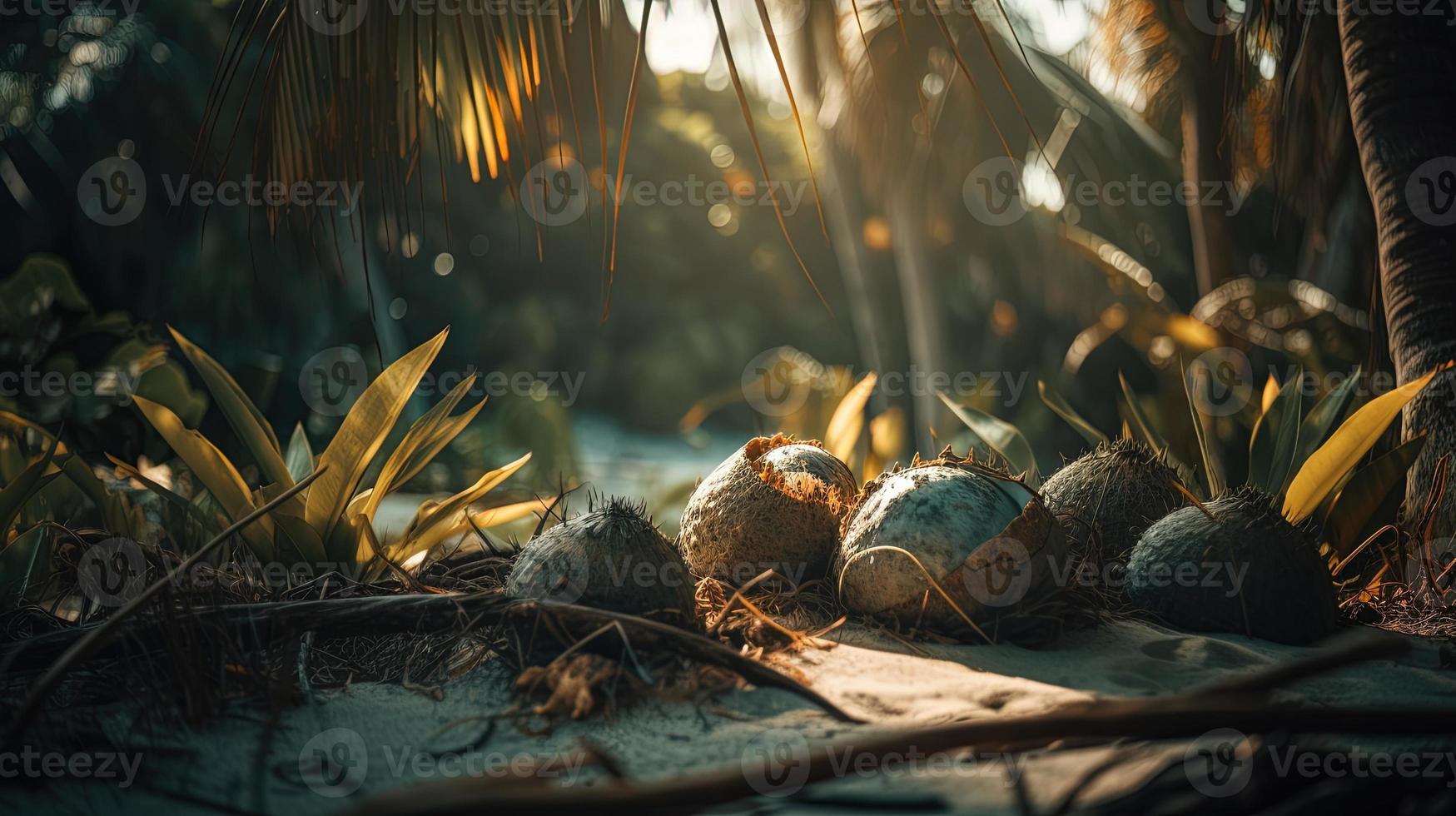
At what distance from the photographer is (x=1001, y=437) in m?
2.88

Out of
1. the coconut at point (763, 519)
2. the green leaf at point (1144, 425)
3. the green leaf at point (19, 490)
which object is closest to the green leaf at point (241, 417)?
the green leaf at point (19, 490)

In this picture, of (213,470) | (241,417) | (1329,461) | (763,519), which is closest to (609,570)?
(763,519)

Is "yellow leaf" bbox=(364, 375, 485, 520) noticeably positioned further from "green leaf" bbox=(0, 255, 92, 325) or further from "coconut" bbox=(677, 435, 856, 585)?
"green leaf" bbox=(0, 255, 92, 325)

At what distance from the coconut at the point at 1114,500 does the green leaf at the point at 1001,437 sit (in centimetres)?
31

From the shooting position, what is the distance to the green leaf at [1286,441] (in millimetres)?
2605

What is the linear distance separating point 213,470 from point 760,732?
1.67 meters

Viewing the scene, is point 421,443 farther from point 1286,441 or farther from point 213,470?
point 1286,441

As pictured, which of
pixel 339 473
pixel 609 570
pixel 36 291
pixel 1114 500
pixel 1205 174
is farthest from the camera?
pixel 1205 174

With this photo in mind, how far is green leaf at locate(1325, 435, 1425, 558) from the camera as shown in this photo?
2.31 m

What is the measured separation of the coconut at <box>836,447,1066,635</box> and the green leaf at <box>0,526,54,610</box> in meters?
1.96

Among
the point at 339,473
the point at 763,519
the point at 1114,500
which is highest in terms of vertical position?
the point at 339,473

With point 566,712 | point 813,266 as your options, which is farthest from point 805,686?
point 813,266

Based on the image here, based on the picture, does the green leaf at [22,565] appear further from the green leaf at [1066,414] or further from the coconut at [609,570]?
the green leaf at [1066,414]

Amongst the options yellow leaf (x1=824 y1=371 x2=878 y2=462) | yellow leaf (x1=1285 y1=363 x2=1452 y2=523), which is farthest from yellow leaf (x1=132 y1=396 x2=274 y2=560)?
yellow leaf (x1=1285 y1=363 x2=1452 y2=523)
